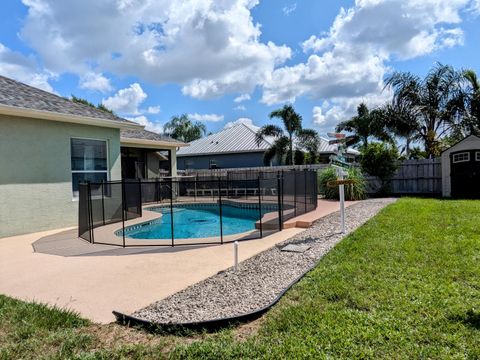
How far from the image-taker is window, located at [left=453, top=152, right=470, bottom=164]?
1361 centimetres

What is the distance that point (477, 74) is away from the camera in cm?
1820

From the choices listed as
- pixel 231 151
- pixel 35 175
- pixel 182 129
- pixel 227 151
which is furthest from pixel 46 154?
pixel 182 129

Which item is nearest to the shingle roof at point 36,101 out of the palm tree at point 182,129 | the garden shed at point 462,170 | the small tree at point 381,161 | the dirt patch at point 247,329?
the dirt patch at point 247,329

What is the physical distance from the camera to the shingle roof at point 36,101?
9000 mm

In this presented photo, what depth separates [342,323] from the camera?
10.4ft

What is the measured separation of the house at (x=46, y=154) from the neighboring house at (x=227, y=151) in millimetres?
15662

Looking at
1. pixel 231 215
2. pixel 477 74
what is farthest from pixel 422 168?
pixel 231 215

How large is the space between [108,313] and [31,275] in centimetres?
238

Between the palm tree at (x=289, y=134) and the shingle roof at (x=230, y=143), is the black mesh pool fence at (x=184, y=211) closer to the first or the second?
the palm tree at (x=289, y=134)

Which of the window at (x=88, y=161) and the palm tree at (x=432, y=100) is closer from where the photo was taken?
the window at (x=88, y=161)

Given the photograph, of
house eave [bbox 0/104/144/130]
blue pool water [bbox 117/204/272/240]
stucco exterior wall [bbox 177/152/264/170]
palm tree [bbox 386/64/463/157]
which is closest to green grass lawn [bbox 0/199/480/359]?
blue pool water [bbox 117/204/272/240]

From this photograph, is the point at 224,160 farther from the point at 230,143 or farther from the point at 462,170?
the point at 462,170

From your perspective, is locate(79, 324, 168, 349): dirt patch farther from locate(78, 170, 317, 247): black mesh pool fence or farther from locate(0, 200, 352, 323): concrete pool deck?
locate(78, 170, 317, 247): black mesh pool fence

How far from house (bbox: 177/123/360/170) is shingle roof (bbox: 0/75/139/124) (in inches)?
632
